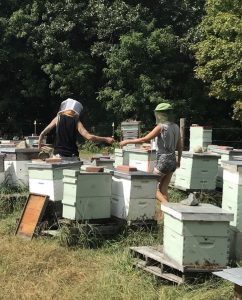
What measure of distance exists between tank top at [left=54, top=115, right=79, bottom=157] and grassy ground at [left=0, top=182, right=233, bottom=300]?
1325 millimetres

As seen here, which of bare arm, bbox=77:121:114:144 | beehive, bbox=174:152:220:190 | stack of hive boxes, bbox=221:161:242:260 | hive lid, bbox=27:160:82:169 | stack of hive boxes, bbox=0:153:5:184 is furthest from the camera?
beehive, bbox=174:152:220:190

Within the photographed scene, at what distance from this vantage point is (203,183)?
8.79m

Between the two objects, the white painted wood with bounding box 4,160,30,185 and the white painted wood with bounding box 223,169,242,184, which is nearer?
the white painted wood with bounding box 223,169,242,184

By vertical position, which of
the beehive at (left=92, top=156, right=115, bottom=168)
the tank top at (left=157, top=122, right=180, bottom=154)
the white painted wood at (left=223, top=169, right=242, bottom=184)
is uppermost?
the tank top at (left=157, top=122, right=180, bottom=154)

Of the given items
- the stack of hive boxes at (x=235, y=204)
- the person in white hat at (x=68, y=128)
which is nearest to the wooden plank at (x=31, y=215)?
the person in white hat at (x=68, y=128)

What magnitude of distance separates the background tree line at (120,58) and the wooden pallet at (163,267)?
13.2 metres

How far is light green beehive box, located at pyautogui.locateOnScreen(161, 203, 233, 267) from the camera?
467 cm

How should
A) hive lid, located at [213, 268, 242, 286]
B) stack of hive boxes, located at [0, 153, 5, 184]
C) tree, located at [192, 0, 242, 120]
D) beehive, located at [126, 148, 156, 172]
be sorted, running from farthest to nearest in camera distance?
1. tree, located at [192, 0, 242, 120]
2. beehive, located at [126, 148, 156, 172]
3. stack of hive boxes, located at [0, 153, 5, 184]
4. hive lid, located at [213, 268, 242, 286]

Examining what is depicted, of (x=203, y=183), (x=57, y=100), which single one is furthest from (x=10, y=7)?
(x=203, y=183)

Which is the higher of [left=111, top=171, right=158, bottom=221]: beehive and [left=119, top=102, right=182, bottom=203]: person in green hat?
[left=119, top=102, right=182, bottom=203]: person in green hat

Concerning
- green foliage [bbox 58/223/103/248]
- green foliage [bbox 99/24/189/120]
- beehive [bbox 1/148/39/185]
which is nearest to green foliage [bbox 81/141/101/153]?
green foliage [bbox 99/24/189/120]

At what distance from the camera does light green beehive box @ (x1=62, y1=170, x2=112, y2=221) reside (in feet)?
19.9

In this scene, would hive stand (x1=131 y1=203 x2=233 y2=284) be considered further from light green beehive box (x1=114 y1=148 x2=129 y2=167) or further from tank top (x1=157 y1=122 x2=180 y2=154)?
light green beehive box (x1=114 y1=148 x2=129 y2=167)

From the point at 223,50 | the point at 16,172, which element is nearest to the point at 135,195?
the point at 16,172
